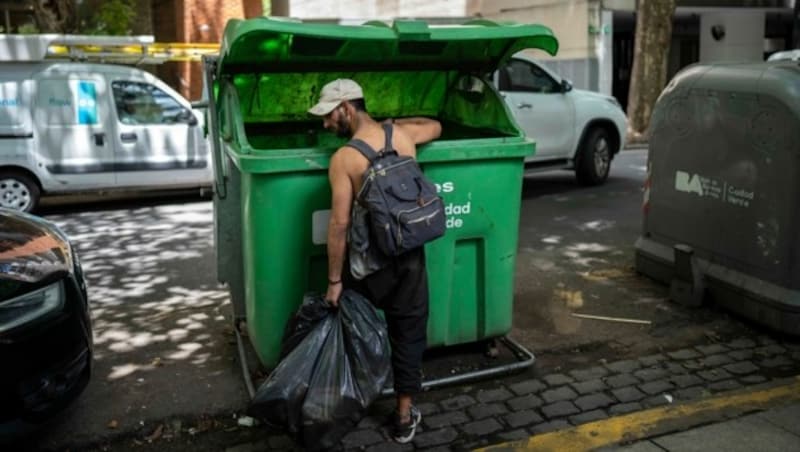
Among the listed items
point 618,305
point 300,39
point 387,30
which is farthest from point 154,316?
point 618,305

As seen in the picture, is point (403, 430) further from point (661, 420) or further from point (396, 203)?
point (661, 420)

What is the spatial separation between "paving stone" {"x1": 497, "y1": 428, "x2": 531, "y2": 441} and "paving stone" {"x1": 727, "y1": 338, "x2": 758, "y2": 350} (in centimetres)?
176

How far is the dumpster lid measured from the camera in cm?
360

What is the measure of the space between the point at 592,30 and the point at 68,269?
15.2 meters

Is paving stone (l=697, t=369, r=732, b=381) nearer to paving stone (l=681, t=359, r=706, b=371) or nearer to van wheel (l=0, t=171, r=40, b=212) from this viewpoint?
paving stone (l=681, t=359, r=706, b=371)

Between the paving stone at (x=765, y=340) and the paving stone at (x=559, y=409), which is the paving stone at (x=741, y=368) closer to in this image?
the paving stone at (x=765, y=340)

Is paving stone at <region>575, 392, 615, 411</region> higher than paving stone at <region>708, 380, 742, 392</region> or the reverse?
the reverse

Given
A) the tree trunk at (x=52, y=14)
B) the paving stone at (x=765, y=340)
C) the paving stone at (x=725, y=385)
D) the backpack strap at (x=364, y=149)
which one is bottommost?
the paving stone at (x=725, y=385)

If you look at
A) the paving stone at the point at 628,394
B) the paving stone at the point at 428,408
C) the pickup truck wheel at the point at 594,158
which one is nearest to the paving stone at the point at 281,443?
the paving stone at the point at 428,408

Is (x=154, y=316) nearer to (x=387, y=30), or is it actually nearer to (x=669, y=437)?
(x=387, y=30)

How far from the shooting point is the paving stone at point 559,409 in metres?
3.82

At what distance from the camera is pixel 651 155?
18.7ft

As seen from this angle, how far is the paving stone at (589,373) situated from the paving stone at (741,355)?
82 cm

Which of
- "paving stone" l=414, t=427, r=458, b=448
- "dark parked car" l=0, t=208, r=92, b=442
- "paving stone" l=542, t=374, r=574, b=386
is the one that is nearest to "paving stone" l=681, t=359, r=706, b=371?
"paving stone" l=542, t=374, r=574, b=386
